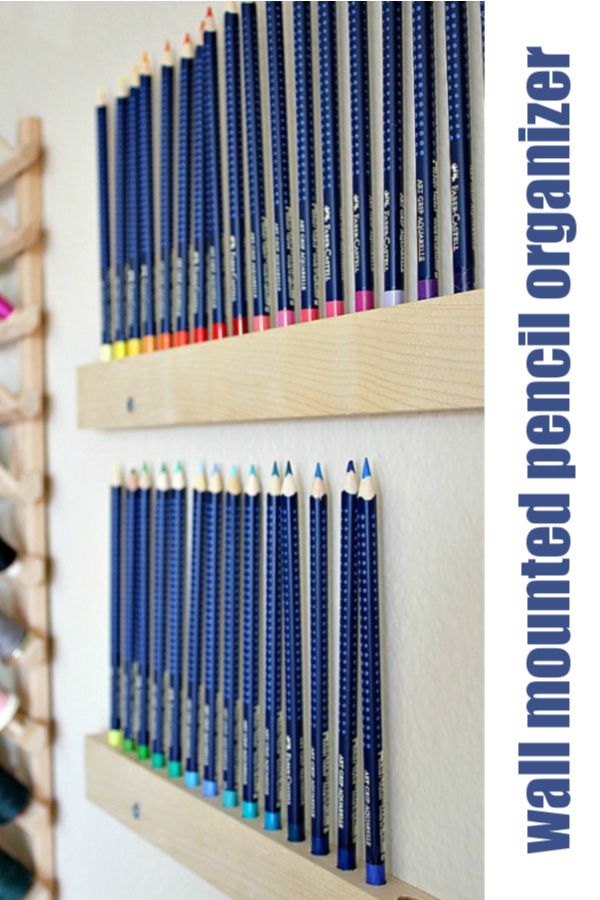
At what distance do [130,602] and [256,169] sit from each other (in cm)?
32

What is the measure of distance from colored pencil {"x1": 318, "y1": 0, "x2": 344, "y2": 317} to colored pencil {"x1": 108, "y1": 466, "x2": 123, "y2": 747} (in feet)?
0.94

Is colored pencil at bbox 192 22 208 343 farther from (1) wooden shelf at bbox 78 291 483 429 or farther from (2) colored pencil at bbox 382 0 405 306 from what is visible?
(2) colored pencil at bbox 382 0 405 306

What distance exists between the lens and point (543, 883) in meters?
0.31

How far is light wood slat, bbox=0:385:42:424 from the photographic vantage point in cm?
83

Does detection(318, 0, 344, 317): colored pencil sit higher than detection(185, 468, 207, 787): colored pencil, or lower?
higher

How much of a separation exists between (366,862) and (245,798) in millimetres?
112

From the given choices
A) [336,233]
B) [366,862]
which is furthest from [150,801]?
[336,233]

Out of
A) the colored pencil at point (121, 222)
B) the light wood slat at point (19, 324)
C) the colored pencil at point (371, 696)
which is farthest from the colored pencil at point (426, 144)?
the light wood slat at point (19, 324)

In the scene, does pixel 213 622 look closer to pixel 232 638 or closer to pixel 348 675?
pixel 232 638

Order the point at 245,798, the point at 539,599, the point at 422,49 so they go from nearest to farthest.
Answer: the point at 539,599, the point at 422,49, the point at 245,798

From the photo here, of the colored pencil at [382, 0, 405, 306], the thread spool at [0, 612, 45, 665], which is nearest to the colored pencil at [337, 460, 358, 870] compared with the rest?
the colored pencil at [382, 0, 405, 306]

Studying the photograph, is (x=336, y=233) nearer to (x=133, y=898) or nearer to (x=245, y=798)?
(x=245, y=798)

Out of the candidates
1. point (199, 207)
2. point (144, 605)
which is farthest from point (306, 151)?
point (144, 605)

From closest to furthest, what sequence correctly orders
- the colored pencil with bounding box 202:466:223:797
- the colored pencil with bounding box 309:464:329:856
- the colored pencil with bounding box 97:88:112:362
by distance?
the colored pencil with bounding box 309:464:329:856
the colored pencil with bounding box 202:466:223:797
the colored pencil with bounding box 97:88:112:362
